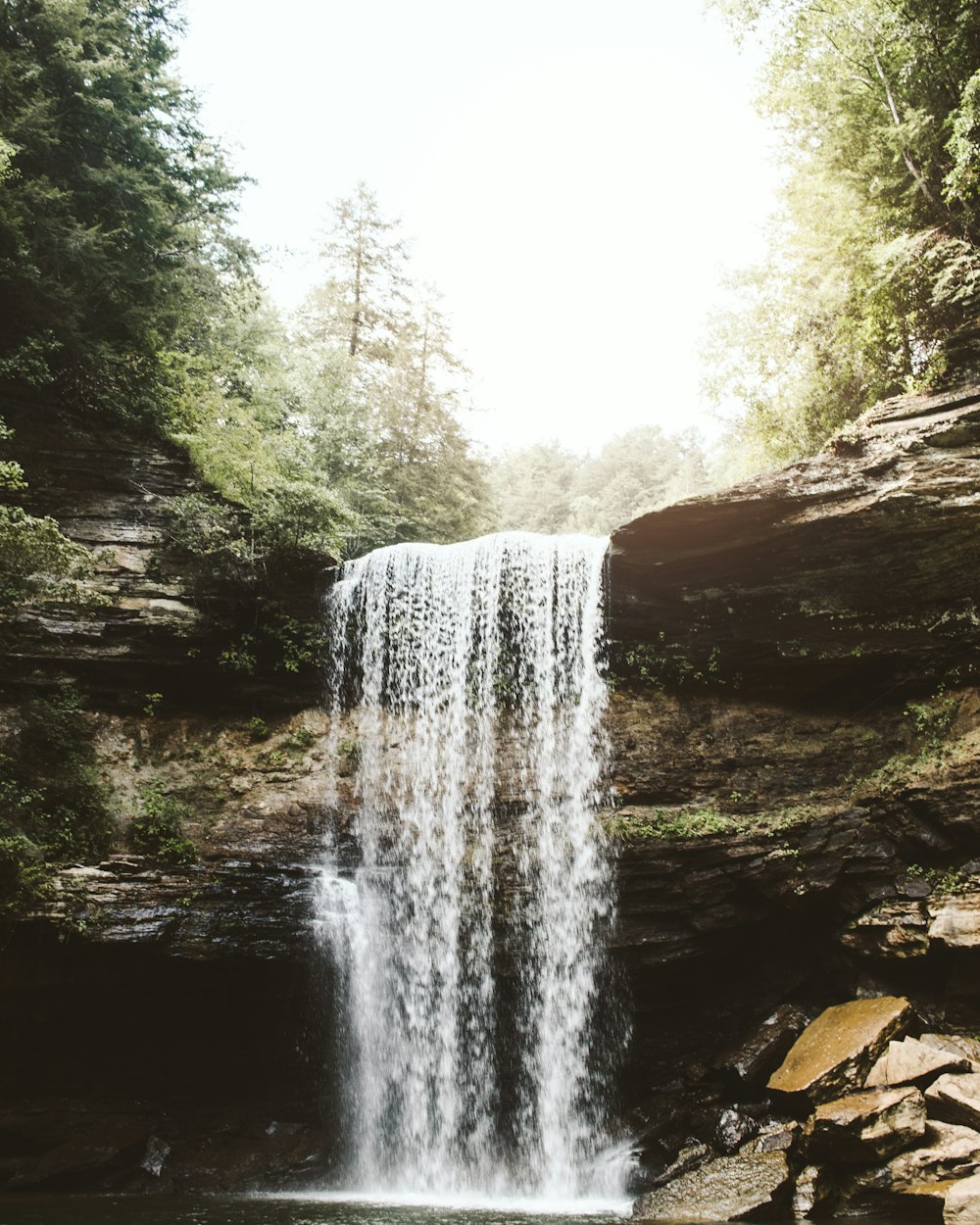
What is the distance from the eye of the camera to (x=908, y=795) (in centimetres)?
988

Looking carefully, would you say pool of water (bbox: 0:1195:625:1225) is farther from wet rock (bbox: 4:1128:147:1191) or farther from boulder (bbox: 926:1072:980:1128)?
boulder (bbox: 926:1072:980:1128)

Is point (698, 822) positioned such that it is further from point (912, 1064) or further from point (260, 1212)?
point (260, 1212)

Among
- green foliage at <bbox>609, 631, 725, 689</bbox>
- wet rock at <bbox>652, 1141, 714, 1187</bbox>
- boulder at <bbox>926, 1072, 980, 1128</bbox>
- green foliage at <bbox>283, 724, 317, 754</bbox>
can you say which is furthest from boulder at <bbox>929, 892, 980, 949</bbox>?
green foliage at <bbox>283, 724, 317, 754</bbox>

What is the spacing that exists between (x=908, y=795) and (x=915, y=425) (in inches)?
218

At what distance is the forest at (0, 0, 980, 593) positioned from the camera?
1180cm

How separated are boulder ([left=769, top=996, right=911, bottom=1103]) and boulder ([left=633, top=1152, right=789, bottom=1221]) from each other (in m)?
0.74

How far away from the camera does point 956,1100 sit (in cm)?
653

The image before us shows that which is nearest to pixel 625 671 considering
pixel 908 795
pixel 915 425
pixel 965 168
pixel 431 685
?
pixel 431 685

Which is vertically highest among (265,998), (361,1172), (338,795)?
(338,795)

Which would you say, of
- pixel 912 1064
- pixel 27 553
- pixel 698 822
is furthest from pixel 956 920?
pixel 27 553

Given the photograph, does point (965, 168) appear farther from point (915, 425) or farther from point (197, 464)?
point (197, 464)

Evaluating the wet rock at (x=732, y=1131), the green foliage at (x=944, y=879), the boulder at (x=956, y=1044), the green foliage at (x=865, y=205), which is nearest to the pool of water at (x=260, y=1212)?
the wet rock at (x=732, y=1131)

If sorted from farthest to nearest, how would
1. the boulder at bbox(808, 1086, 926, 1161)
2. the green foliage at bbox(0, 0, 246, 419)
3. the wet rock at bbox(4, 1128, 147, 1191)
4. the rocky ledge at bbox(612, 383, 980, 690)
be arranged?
the green foliage at bbox(0, 0, 246, 419)
the rocky ledge at bbox(612, 383, 980, 690)
the wet rock at bbox(4, 1128, 147, 1191)
the boulder at bbox(808, 1086, 926, 1161)

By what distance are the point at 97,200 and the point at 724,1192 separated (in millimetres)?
17541
